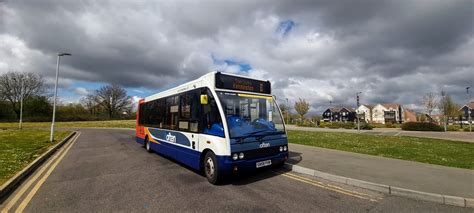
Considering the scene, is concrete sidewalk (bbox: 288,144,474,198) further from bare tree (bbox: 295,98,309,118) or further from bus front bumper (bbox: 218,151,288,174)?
bare tree (bbox: 295,98,309,118)

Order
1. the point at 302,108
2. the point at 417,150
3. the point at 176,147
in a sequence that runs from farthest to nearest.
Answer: the point at 302,108 < the point at 417,150 < the point at 176,147

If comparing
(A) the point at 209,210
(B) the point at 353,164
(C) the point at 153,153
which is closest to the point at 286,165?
(B) the point at 353,164

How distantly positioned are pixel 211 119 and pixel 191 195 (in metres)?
1.96

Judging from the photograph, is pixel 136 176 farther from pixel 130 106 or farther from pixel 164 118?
pixel 130 106

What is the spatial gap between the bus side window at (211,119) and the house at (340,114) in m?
100

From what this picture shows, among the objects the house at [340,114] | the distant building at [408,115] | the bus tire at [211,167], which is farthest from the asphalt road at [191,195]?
the distant building at [408,115]

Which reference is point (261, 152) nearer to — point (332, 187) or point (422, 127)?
point (332, 187)

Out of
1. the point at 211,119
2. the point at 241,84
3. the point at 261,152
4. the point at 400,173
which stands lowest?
the point at 400,173

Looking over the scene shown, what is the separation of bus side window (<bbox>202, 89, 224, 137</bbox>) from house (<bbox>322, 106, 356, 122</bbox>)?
10036 cm

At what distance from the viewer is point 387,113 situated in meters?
91.6

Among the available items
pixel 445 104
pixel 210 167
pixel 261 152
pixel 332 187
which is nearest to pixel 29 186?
pixel 210 167

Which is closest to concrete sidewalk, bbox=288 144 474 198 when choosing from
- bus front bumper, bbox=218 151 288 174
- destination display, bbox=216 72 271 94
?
bus front bumper, bbox=218 151 288 174

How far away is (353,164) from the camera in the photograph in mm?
7555

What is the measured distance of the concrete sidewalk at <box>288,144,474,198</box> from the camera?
5215mm
